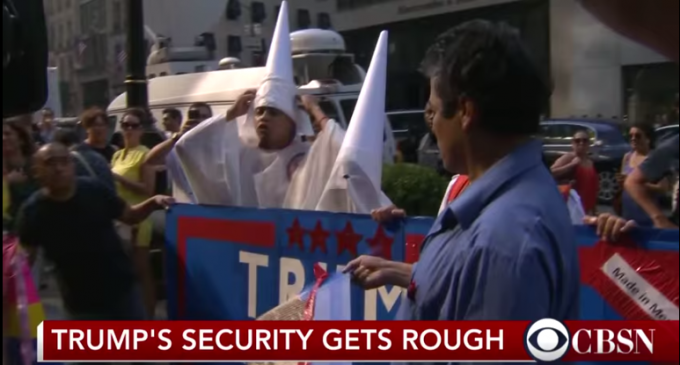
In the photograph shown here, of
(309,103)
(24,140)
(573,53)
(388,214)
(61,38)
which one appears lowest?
(388,214)

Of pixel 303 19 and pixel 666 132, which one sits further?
pixel 303 19

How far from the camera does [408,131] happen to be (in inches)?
95.4

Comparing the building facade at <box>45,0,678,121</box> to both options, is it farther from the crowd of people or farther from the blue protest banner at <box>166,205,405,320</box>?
the blue protest banner at <box>166,205,405,320</box>

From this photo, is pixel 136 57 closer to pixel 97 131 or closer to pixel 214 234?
pixel 97 131

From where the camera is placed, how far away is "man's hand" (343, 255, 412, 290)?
197cm

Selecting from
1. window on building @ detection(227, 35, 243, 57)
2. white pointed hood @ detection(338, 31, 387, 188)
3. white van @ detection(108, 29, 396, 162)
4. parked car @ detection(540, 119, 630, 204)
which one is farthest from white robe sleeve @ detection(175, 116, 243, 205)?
parked car @ detection(540, 119, 630, 204)

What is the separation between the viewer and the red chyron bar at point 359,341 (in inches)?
65.6

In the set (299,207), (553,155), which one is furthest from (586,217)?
(299,207)

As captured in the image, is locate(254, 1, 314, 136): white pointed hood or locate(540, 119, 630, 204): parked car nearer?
locate(540, 119, 630, 204): parked car

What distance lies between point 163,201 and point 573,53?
2.28 metres

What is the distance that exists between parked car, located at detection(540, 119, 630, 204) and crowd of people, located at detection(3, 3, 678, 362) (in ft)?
0.08

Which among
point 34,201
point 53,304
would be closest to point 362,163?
point 53,304

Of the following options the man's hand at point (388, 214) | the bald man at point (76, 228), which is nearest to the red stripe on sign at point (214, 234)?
the bald man at point (76, 228)

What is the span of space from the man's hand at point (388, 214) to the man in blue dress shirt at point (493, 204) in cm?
115
